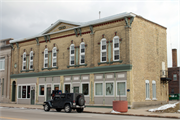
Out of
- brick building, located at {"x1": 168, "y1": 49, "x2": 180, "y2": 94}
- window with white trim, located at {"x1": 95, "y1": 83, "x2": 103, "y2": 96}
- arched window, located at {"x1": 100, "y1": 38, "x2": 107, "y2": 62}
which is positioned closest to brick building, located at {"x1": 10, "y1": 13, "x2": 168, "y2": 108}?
arched window, located at {"x1": 100, "y1": 38, "x2": 107, "y2": 62}

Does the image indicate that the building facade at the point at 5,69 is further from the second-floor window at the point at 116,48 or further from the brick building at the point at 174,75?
the brick building at the point at 174,75

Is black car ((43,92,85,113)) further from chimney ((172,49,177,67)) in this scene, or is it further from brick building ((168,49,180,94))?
brick building ((168,49,180,94))

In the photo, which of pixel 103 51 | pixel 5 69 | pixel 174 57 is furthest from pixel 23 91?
pixel 174 57

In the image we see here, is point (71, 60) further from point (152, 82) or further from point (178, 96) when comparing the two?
point (178, 96)

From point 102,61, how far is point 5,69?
66.1 feet

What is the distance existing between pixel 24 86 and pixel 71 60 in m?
10.3

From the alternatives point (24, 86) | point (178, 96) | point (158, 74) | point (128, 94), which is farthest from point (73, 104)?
point (178, 96)

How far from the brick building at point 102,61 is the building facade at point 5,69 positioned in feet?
14.9

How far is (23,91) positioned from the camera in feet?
119

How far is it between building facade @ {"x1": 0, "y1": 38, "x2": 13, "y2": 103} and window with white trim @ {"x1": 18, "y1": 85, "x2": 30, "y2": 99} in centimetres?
308

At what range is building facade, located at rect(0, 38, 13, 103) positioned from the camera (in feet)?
128

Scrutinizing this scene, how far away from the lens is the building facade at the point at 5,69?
3913cm

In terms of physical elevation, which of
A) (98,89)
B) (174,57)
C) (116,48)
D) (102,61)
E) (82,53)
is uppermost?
(174,57)

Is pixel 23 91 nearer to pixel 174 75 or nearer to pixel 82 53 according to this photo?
pixel 82 53
